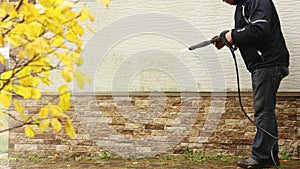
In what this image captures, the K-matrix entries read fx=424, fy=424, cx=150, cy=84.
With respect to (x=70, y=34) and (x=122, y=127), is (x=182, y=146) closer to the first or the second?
(x=122, y=127)

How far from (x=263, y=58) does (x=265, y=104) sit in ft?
1.06

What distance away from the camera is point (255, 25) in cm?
288

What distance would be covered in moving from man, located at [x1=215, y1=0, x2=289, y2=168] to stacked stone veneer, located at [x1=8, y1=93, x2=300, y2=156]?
0.52 metres

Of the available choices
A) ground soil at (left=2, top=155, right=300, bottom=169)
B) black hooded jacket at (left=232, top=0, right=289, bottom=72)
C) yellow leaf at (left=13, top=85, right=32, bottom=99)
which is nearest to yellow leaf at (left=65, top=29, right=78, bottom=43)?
yellow leaf at (left=13, top=85, right=32, bottom=99)

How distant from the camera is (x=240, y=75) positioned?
3584mm

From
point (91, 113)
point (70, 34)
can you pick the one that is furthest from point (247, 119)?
point (70, 34)

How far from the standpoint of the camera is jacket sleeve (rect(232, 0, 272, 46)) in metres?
2.88

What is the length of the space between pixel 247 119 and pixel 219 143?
31 centimetres

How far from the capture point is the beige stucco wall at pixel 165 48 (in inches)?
141

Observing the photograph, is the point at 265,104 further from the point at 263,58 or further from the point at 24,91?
the point at 24,91

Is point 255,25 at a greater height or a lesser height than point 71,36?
greater

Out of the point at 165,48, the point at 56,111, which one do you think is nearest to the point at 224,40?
the point at 165,48

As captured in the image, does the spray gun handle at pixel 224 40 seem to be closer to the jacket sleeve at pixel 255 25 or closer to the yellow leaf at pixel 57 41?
the jacket sleeve at pixel 255 25

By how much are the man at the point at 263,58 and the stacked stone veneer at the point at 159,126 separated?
1.69ft
